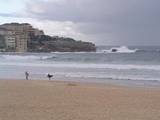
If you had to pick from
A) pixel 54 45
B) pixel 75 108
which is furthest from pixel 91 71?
pixel 54 45

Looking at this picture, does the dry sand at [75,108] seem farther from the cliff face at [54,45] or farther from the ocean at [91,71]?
the cliff face at [54,45]

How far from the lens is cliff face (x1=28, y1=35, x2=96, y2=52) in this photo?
359 feet

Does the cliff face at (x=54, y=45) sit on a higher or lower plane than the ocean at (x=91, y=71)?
higher

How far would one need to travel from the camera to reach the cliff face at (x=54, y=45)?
109312mm

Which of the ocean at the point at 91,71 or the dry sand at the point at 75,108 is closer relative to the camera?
the dry sand at the point at 75,108

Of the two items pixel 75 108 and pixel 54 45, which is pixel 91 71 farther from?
pixel 54 45

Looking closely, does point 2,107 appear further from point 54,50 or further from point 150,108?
point 54,50

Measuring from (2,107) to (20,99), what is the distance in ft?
6.09

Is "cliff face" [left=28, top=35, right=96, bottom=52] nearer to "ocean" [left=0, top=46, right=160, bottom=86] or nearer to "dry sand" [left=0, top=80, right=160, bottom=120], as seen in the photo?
"ocean" [left=0, top=46, right=160, bottom=86]

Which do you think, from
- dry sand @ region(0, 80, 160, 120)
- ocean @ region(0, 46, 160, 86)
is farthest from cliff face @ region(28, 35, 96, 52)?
dry sand @ region(0, 80, 160, 120)

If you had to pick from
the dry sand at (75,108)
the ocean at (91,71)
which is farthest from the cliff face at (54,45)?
the dry sand at (75,108)

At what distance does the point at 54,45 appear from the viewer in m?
114

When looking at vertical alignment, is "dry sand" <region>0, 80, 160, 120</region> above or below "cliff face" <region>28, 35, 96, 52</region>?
below

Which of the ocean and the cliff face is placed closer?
the ocean
